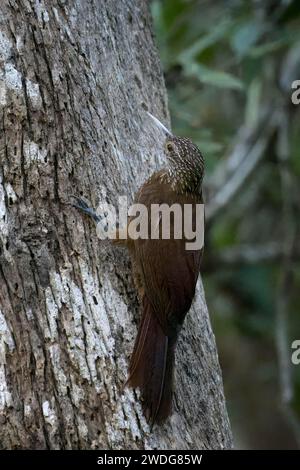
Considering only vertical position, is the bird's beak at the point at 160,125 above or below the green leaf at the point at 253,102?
below

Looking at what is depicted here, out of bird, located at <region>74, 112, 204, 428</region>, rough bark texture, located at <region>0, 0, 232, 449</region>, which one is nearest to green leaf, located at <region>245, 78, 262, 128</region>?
bird, located at <region>74, 112, 204, 428</region>

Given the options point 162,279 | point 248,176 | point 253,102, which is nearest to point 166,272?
point 162,279

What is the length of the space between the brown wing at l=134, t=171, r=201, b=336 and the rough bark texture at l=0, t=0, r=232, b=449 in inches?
3.1

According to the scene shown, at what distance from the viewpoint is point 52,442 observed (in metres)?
2.71

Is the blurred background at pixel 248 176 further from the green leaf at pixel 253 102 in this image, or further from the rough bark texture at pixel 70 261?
the rough bark texture at pixel 70 261

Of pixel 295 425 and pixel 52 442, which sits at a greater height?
pixel 52 442

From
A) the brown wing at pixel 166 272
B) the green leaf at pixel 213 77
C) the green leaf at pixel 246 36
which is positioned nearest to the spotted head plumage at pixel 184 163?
the brown wing at pixel 166 272

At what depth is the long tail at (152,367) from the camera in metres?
2.80

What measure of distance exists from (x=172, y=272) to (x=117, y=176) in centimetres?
43

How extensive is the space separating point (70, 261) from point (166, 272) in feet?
1.51

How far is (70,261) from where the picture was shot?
292 cm

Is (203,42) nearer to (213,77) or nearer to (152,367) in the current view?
(213,77)
